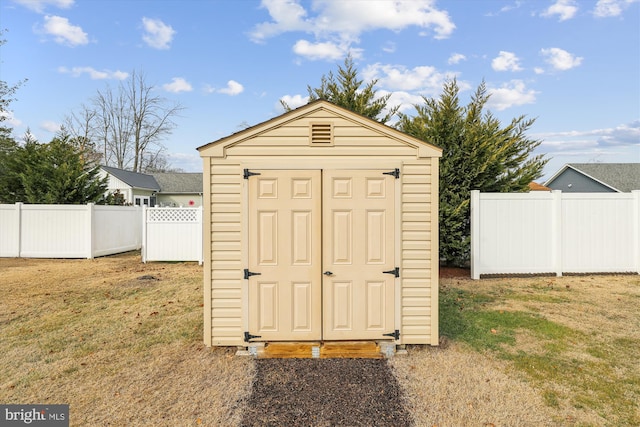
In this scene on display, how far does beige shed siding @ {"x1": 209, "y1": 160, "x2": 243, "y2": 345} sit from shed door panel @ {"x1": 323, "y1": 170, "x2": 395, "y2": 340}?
108cm

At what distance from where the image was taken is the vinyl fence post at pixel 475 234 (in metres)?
8.02

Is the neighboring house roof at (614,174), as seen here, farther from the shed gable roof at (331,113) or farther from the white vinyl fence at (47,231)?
the white vinyl fence at (47,231)

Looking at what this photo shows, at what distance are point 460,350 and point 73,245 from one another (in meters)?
12.4

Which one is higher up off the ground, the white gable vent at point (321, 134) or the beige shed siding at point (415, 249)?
the white gable vent at point (321, 134)

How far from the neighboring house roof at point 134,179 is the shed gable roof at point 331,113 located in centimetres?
2271

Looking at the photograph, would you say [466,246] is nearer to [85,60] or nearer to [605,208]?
[605,208]

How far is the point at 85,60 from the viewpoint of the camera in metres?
19.7

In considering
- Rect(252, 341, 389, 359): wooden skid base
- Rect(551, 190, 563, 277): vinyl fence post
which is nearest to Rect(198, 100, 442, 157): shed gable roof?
Rect(252, 341, 389, 359): wooden skid base

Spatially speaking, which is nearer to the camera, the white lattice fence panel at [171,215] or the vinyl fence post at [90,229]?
the white lattice fence panel at [171,215]

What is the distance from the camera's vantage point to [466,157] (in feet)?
28.5

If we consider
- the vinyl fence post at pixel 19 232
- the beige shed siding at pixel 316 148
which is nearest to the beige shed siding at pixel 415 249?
the beige shed siding at pixel 316 148

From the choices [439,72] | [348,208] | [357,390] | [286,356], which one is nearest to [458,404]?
[357,390]

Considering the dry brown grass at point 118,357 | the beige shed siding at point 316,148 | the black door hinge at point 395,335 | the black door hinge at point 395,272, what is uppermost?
the beige shed siding at point 316,148

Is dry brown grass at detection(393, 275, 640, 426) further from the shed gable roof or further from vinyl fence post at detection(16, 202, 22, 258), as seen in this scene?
vinyl fence post at detection(16, 202, 22, 258)
